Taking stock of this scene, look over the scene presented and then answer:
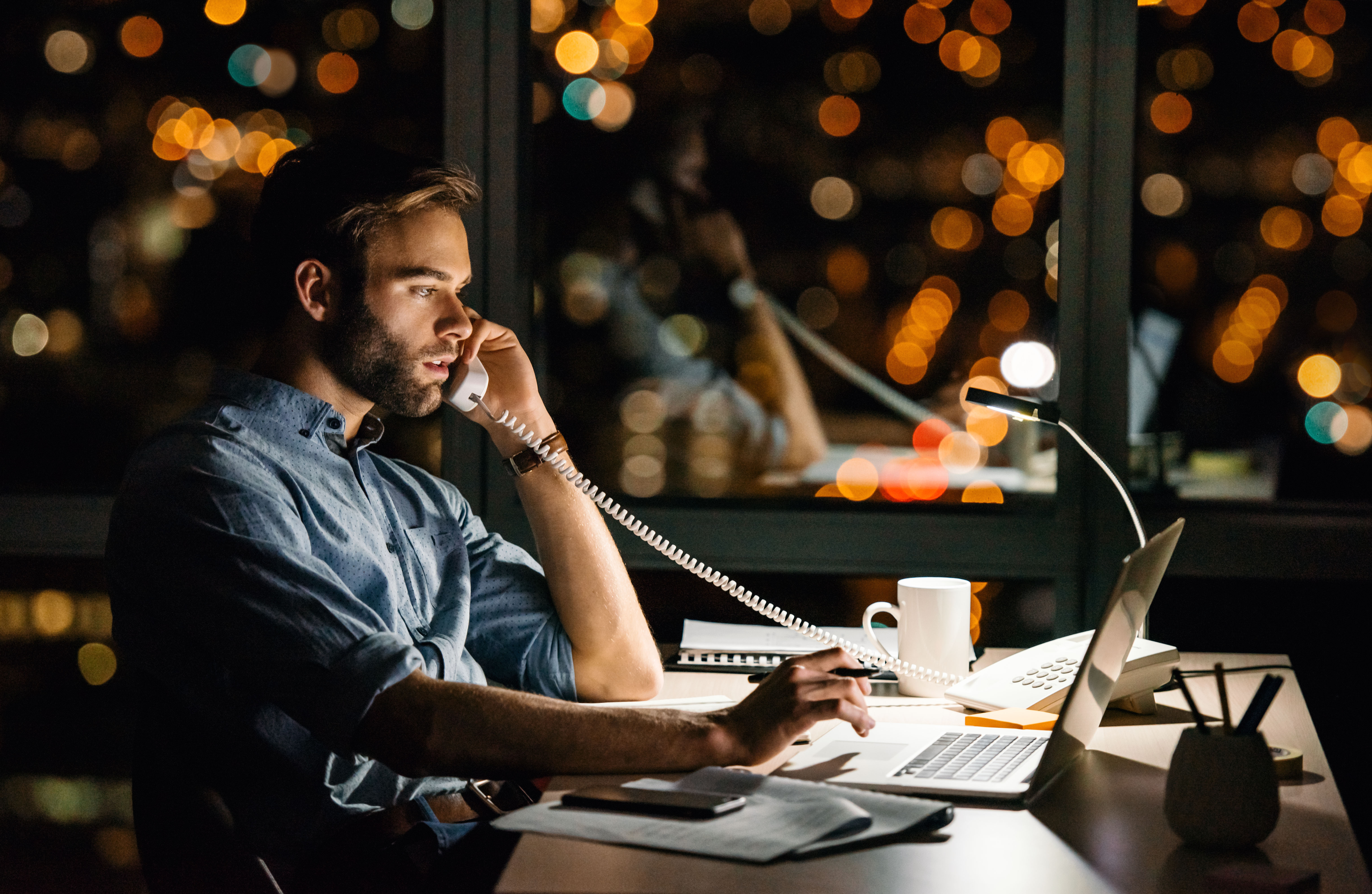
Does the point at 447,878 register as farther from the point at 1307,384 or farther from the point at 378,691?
the point at 1307,384

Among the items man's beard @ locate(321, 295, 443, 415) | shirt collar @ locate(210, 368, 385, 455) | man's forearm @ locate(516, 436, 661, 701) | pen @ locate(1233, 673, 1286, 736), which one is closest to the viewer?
pen @ locate(1233, 673, 1286, 736)

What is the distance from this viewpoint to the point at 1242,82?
7.68 ft

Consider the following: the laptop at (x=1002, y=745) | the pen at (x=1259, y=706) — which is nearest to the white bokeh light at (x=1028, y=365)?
the laptop at (x=1002, y=745)

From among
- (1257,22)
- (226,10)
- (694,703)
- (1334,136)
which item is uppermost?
(226,10)

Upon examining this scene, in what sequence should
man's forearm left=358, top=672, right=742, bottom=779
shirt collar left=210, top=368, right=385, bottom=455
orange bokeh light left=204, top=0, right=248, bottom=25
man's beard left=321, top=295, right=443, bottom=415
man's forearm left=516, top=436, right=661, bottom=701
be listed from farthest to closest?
orange bokeh light left=204, top=0, right=248, bottom=25
man's forearm left=516, top=436, right=661, bottom=701
man's beard left=321, top=295, right=443, bottom=415
shirt collar left=210, top=368, right=385, bottom=455
man's forearm left=358, top=672, right=742, bottom=779

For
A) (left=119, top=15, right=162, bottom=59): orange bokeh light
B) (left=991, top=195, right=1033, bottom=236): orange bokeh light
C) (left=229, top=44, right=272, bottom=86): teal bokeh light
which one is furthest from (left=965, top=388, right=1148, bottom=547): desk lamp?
(left=119, top=15, right=162, bottom=59): orange bokeh light

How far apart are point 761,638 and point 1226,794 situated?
3.27ft

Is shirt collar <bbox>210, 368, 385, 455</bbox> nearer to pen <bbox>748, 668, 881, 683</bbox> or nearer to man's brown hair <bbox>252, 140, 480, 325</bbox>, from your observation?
man's brown hair <bbox>252, 140, 480, 325</bbox>

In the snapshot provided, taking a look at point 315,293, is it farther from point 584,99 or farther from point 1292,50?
point 1292,50

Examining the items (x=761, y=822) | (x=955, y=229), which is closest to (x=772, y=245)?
(x=955, y=229)

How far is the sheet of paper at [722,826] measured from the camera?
39.4 inches

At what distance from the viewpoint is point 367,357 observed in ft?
5.31

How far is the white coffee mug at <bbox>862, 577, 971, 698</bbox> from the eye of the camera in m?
1.67

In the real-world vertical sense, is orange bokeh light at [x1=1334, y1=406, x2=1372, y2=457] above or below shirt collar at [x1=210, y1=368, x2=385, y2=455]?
below
